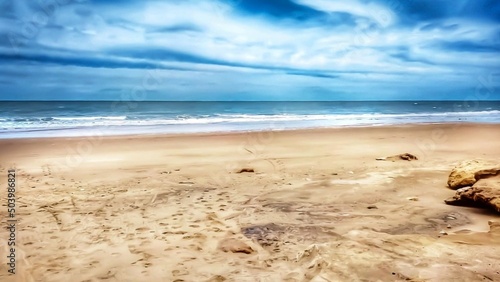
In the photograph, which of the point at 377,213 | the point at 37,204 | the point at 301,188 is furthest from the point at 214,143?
the point at 377,213

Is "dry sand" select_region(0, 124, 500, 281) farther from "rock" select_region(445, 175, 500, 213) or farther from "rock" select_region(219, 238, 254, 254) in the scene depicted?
"rock" select_region(445, 175, 500, 213)

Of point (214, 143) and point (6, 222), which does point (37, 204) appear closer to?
point (6, 222)

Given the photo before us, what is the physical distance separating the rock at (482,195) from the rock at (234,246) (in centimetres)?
361

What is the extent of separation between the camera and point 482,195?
493 centimetres

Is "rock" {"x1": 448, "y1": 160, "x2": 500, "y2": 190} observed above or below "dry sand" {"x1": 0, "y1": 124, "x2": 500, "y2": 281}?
above

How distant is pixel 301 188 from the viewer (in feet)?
21.3

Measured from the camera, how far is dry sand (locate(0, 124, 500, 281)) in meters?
3.22

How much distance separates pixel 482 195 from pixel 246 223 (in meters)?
3.51

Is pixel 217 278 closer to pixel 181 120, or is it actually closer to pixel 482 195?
pixel 482 195

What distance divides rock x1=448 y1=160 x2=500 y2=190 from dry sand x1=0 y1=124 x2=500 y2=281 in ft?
0.78

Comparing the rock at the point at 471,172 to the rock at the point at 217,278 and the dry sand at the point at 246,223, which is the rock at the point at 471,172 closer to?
the dry sand at the point at 246,223

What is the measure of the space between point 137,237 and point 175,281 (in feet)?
4.11

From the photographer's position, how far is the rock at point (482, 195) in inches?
187

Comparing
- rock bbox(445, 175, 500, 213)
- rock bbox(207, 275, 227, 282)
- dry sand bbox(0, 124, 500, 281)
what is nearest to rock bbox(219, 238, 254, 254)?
dry sand bbox(0, 124, 500, 281)
